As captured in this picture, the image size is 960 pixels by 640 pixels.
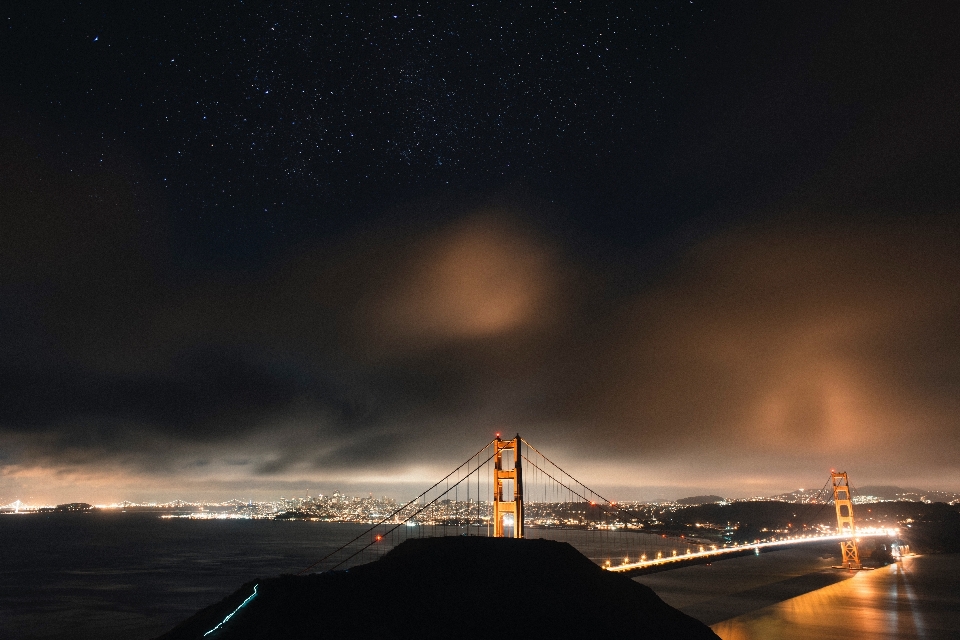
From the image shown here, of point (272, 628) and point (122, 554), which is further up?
point (272, 628)

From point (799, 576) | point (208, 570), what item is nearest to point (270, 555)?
point (208, 570)

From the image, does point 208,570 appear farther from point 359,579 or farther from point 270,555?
point 359,579

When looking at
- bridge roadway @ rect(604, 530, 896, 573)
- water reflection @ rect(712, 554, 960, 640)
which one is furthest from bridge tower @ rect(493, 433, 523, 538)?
water reflection @ rect(712, 554, 960, 640)

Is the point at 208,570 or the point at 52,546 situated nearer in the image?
the point at 208,570

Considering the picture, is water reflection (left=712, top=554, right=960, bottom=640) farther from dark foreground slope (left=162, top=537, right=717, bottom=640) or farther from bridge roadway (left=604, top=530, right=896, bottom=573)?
dark foreground slope (left=162, top=537, right=717, bottom=640)

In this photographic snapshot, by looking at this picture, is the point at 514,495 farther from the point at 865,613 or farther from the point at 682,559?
the point at 865,613

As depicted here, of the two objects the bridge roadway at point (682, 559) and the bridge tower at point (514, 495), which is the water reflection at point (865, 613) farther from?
the bridge tower at point (514, 495)
